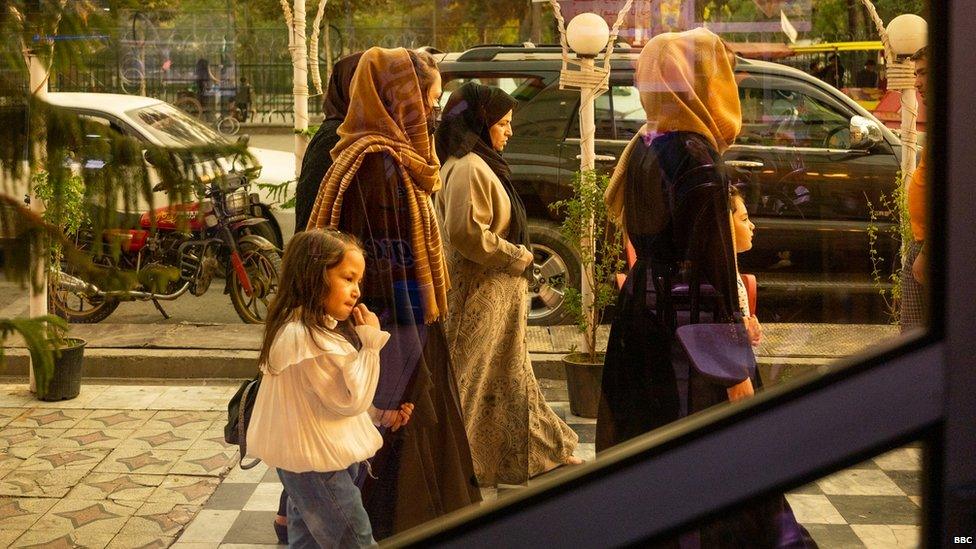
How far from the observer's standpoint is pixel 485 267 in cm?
419

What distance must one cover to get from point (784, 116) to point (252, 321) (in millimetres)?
3800

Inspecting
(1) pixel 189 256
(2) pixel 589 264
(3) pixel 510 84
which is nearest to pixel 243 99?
(1) pixel 189 256

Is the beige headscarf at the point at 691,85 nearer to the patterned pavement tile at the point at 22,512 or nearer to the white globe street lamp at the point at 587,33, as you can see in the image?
the white globe street lamp at the point at 587,33

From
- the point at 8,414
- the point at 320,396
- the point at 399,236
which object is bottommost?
the point at 8,414

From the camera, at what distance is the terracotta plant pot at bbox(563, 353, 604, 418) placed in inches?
195

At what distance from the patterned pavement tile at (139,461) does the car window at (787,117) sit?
9.18ft

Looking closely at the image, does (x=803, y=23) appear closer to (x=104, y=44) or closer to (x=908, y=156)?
(x=908, y=156)

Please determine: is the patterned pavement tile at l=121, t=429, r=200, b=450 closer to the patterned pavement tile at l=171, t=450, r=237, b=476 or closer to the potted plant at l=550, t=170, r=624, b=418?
the patterned pavement tile at l=171, t=450, r=237, b=476

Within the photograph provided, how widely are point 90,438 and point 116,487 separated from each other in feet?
1.80

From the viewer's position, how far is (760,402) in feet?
4.99

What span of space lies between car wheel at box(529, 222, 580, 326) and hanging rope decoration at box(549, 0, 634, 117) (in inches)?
24.2

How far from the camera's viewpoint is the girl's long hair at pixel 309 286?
2.91m

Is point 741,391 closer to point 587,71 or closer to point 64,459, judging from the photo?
point 587,71

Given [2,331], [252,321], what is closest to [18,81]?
[2,331]
